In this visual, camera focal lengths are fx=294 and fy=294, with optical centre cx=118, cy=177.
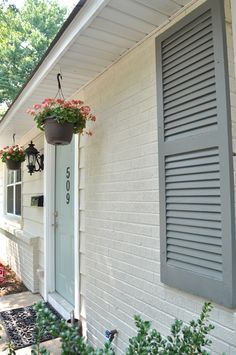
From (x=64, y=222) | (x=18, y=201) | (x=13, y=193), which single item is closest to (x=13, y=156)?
(x=64, y=222)

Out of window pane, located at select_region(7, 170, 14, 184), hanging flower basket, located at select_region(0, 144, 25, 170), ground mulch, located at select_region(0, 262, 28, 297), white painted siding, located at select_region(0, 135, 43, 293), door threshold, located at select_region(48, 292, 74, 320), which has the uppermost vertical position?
hanging flower basket, located at select_region(0, 144, 25, 170)

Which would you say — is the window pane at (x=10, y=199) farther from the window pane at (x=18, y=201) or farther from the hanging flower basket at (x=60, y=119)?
the hanging flower basket at (x=60, y=119)

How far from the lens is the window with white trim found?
6211 mm

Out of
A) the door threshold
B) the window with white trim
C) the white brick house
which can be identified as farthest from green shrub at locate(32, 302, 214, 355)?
the window with white trim

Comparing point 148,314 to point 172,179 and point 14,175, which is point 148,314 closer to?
point 172,179

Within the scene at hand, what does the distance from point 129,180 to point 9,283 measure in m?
3.74

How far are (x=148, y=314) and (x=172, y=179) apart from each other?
3.06ft

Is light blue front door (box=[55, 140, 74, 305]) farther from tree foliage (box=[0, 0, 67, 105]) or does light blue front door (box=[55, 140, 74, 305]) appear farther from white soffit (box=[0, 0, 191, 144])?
tree foliage (box=[0, 0, 67, 105])

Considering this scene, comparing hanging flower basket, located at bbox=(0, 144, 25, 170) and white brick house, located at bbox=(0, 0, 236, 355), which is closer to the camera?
white brick house, located at bbox=(0, 0, 236, 355)

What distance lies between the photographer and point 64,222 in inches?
148

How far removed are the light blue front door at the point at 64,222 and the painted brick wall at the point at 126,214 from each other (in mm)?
709

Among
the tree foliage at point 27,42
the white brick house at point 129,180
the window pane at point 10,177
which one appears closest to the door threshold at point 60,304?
the white brick house at point 129,180

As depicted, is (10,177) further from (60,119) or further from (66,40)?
(66,40)

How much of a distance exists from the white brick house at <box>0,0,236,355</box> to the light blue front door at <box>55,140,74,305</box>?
2.3 inches
